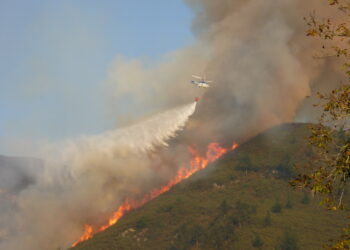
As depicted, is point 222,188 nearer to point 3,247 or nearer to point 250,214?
point 250,214

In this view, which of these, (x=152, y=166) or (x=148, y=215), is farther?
(x=152, y=166)

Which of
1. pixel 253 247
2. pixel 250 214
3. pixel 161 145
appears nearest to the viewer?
pixel 253 247

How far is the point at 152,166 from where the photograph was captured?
19475 centimetres

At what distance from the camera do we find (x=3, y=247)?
178m

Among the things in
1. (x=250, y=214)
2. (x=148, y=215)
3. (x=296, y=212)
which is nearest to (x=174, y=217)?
(x=148, y=215)

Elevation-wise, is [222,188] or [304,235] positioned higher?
[222,188]

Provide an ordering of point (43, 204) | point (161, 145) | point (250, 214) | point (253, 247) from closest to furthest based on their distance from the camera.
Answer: point (253, 247) < point (250, 214) < point (43, 204) < point (161, 145)

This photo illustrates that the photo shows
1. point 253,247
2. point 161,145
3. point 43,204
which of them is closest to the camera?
point 253,247

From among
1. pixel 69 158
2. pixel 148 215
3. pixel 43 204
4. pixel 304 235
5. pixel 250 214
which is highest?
pixel 69 158

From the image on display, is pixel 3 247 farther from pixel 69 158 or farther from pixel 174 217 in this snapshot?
pixel 174 217

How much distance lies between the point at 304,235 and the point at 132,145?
67.3 meters

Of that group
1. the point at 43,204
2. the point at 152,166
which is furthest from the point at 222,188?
the point at 43,204

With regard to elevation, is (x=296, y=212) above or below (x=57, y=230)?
below

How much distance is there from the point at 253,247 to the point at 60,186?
73551 millimetres
